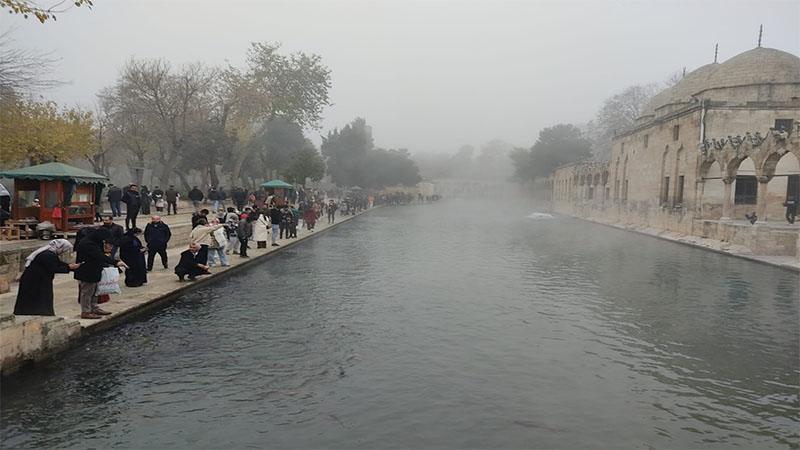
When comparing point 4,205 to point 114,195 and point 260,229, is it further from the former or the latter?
point 260,229

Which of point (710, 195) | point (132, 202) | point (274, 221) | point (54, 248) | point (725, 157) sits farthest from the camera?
point (710, 195)

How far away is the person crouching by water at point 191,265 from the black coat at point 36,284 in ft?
13.4

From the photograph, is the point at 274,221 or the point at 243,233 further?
the point at 274,221

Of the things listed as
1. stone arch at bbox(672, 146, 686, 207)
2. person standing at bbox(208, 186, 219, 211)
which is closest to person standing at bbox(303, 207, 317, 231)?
person standing at bbox(208, 186, 219, 211)

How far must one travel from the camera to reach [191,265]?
36.6 feet

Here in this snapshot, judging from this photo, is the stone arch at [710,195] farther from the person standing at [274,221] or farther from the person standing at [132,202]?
the person standing at [132,202]

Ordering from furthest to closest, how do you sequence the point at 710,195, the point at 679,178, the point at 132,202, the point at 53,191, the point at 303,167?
1. the point at 303,167
2. the point at 679,178
3. the point at 710,195
4. the point at 132,202
5. the point at 53,191

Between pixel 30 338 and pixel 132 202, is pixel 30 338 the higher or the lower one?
the lower one

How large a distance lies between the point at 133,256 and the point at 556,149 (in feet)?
239

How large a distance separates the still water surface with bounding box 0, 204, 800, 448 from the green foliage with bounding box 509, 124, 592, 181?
6671cm

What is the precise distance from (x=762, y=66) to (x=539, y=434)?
36.9 metres

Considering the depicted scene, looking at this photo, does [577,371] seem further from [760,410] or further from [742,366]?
[742,366]

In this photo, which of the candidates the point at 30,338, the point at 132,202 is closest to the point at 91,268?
the point at 30,338

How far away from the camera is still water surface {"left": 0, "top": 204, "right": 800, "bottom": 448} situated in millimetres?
4754
